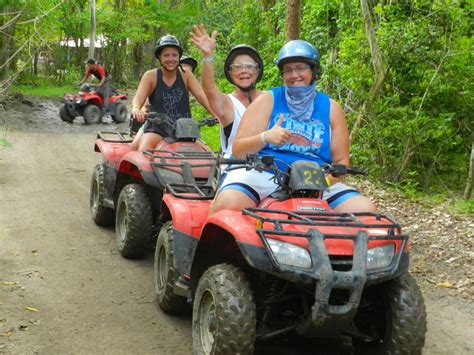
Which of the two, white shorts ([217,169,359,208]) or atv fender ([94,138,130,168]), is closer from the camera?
white shorts ([217,169,359,208])

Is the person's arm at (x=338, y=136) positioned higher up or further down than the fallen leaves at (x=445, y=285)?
higher up

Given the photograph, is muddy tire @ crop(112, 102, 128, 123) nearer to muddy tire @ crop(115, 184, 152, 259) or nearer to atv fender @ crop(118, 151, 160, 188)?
atv fender @ crop(118, 151, 160, 188)

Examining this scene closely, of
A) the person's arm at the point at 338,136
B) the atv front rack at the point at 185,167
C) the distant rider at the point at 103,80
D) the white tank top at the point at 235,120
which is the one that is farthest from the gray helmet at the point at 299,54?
the distant rider at the point at 103,80

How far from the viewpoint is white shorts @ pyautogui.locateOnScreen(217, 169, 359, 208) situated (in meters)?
4.29

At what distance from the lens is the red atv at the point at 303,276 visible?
3.44 metres

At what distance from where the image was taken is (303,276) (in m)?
3.37

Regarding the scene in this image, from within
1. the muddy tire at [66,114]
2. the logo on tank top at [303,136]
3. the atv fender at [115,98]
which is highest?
the logo on tank top at [303,136]

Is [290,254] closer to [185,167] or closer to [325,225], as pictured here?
[325,225]

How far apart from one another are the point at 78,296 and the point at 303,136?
7.56 feet

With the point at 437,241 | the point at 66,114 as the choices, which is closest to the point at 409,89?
the point at 437,241

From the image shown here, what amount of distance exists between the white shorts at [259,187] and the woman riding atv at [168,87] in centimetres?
301

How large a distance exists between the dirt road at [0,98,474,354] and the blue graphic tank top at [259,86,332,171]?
132 cm

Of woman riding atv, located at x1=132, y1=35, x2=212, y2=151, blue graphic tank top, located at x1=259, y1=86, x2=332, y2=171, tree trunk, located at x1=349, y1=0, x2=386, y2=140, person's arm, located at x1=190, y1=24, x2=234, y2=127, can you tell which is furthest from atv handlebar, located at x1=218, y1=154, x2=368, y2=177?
tree trunk, located at x1=349, y1=0, x2=386, y2=140

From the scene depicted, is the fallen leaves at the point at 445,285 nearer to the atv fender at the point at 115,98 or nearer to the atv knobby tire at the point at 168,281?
the atv knobby tire at the point at 168,281
